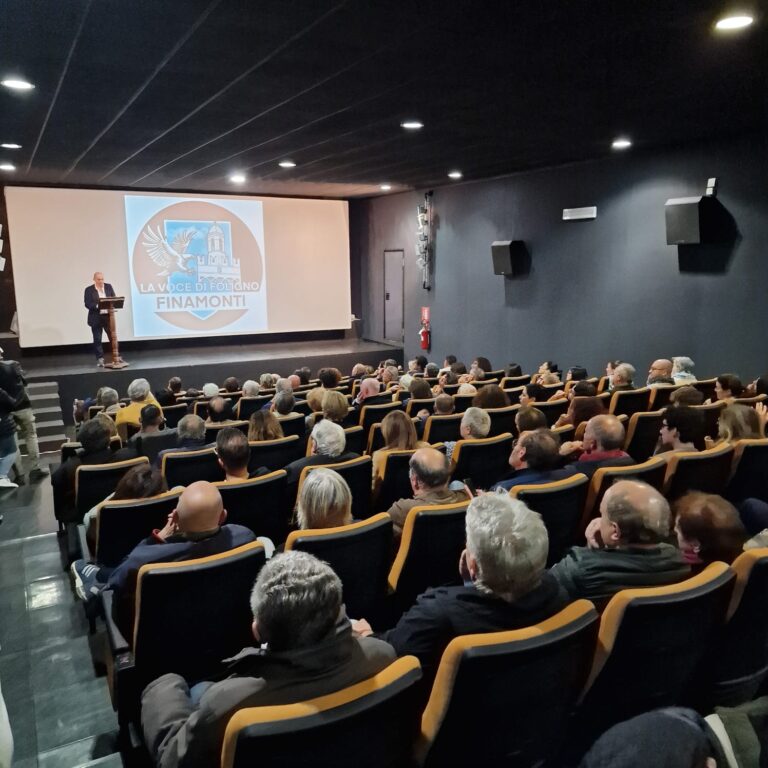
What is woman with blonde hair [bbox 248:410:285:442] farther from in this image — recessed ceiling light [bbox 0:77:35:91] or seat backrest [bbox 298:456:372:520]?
recessed ceiling light [bbox 0:77:35:91]

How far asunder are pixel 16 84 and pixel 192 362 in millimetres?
6553

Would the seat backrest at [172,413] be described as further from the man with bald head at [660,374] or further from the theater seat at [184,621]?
the man with bald head at [660,374]

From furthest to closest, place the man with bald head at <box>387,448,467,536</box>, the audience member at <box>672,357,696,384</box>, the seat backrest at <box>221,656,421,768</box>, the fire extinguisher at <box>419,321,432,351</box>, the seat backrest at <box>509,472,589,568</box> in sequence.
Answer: the fire extinguisher at <box>419,321,432,351</box> → the audience member at <box>672,357,696,384</box> → the man with bald head at <box>387,448,467,536</box> → the seat backrest at <box>509,472,589,568</box> → the seat backrest at <box>221,656,421,768</box>

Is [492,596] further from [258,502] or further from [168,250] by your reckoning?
[168,250]

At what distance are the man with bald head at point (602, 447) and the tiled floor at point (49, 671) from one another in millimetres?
2441

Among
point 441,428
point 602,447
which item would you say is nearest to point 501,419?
point 441,428

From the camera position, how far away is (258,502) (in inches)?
126

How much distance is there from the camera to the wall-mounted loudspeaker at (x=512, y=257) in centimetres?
972

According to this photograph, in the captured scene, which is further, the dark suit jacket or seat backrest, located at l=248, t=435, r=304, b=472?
the dark suit jacket

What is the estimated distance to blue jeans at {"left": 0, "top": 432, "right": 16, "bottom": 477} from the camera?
6.19 m

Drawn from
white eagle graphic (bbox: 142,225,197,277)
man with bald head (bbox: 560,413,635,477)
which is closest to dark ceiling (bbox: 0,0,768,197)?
man with bald head (bbox: 560,413,635,477)

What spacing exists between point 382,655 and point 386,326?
12.5 meters

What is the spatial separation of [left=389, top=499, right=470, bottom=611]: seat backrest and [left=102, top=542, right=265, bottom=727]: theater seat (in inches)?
24.0

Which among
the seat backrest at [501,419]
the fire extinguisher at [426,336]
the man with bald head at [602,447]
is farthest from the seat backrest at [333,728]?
the fire extinguisher at [426,336]
